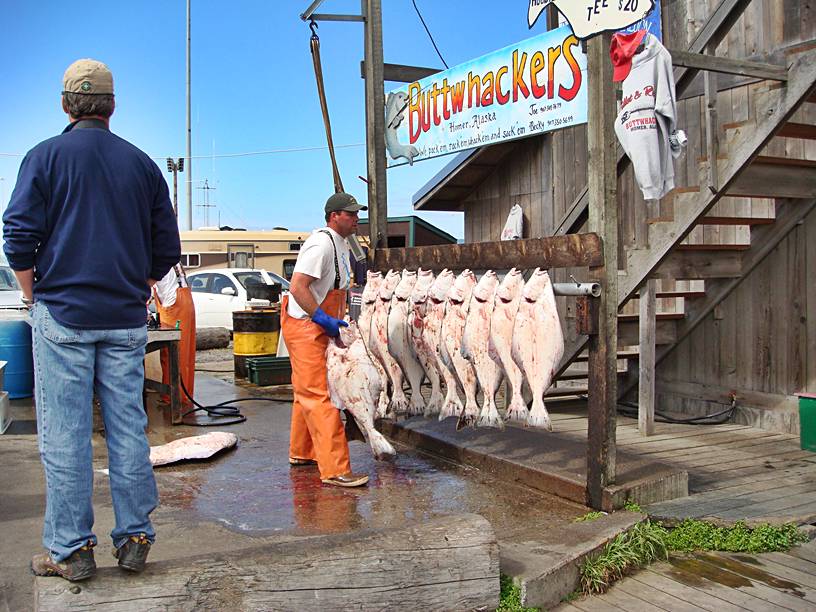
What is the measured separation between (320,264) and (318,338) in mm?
546

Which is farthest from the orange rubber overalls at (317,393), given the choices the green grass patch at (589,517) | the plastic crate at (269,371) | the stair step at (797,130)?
the plastic crate at (269,371)

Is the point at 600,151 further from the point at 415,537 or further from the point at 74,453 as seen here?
the point at 74,453

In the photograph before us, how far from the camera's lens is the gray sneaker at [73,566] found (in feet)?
10.6

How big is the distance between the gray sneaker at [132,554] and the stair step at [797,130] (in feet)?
17.6

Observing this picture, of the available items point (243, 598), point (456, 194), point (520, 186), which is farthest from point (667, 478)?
point (456, 194)

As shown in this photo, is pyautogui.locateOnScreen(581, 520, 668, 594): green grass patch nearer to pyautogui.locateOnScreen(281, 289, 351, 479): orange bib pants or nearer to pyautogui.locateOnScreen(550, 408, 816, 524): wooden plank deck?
pyautogui.locateOnScreen(550, 408, 816, 524): wooden plank deck

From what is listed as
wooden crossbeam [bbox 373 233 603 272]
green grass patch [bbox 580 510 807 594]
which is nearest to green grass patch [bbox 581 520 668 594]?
green grass patch [bbox 580 510 807 594]

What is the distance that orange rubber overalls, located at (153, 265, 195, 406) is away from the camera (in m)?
9.15

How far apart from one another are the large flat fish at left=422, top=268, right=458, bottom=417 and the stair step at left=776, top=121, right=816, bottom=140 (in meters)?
2.80

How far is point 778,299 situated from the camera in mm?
7824

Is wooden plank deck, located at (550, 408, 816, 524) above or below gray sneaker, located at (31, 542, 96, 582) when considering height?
below

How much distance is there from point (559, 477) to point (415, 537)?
201cm

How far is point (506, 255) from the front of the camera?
5785mm

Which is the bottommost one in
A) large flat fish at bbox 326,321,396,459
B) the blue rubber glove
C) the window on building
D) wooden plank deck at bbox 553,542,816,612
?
wooden plank deck at bbox 553,542,816,612
